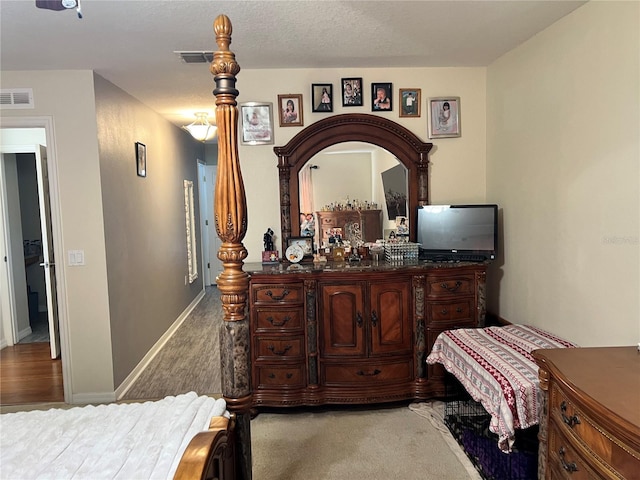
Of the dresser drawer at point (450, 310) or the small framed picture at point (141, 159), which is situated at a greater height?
the small framed picture at point (141, 159)

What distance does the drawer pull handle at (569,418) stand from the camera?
156 centimetres

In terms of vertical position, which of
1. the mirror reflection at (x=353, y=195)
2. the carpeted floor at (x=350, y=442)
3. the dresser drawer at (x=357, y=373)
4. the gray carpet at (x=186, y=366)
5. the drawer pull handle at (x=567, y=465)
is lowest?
the carpeted floor at (x=350, y=442)

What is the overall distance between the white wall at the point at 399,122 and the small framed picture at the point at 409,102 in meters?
0.04

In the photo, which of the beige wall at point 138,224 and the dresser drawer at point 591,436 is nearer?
the dresser drawer at point 591,436

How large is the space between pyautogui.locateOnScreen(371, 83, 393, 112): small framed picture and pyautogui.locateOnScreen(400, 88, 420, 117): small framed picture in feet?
0.33

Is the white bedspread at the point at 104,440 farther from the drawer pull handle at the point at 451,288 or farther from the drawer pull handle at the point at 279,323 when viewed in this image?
the drawer pull handle at the point at 451,288

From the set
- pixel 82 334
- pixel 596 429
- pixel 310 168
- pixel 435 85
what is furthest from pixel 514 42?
pixel 82 334

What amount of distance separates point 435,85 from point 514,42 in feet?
2.29

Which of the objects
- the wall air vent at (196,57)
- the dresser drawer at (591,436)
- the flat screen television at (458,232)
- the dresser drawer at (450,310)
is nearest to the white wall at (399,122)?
the flat screen television at (458,232)

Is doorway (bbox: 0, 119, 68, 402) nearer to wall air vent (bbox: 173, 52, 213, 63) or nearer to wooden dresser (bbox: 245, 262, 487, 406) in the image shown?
wall air vent (bbox: 173, 52, 213, 63)

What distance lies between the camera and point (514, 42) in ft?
9.93

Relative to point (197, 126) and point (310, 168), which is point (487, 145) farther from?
point (197, 126)

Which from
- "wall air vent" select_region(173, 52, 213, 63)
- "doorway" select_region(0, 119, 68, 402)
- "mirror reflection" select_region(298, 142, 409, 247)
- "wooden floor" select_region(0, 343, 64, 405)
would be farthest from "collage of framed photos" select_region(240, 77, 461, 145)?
"wooden floor" select_region(0, 343, 64, 405)

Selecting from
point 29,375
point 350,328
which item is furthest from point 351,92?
point 29,375
